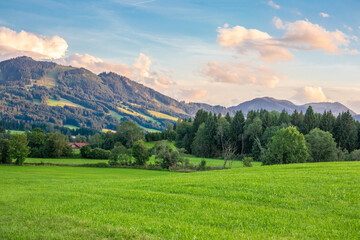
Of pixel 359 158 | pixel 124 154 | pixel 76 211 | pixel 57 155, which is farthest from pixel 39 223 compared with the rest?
pixel 57 155

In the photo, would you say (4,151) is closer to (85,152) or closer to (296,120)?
(85,152)

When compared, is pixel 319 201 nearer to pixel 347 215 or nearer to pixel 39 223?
pixel 347 215

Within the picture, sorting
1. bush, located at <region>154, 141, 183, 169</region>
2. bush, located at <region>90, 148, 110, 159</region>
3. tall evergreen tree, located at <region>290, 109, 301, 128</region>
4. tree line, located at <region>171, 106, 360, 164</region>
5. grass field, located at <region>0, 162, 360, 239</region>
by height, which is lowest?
bush, located at <region>90, 148, 110, 159</region>

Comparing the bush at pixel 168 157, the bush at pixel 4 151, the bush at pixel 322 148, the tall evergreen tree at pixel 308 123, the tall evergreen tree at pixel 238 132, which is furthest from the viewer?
the tall evergreen tree at pixel 238 132

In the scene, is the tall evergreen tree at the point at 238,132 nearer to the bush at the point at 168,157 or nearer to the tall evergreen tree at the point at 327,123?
the tall evergreen tree at the point at 327,123

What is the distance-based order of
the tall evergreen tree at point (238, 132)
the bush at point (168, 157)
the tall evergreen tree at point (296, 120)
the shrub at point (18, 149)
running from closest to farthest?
the bush at point (168, 157), the shrub at point (18, 149), the tall evergreen tree at point (296, 120), the tall evergreen tree at point (238, 132)

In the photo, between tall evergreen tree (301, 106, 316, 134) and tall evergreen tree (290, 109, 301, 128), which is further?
tall evergreen tree (290, 109, 301, 128)

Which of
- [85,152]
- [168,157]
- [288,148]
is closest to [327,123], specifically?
[288,148]

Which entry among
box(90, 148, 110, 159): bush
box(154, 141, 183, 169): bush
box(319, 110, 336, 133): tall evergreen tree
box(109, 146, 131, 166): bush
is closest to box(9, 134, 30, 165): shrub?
box(109, 146, 131, 166): bush

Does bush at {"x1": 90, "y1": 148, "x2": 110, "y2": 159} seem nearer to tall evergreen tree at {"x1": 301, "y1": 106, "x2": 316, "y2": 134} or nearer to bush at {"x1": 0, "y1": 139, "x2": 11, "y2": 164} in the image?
bush at {"x1": 0, "y1": 139, "x2": 11, "y2": 164}

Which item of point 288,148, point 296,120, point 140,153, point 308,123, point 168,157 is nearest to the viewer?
point 288,148

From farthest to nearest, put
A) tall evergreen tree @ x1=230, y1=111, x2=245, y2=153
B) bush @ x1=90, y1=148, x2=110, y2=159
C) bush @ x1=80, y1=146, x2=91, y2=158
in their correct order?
tall evergreen tree @ x1=230, y1=111, x2=245, y2=153
bush @ x1=80, y1=146, x2=91, y2=158
bush @ x1=90, y1=148, x2=110, y2=159

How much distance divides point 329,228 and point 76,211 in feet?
41.4

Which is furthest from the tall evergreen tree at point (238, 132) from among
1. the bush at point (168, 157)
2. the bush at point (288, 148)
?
the bush at point (288, 148)
